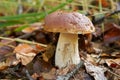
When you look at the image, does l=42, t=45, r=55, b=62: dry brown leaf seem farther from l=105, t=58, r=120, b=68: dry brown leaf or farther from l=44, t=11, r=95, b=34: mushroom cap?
l=105, t=58, r=120, b=68: dry brown leaf

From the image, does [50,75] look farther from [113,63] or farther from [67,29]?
[113,63]

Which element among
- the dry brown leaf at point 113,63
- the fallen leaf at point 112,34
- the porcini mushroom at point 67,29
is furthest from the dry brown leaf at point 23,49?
the fallen leaf at point 112,34

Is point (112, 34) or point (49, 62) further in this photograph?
point (112, 34)

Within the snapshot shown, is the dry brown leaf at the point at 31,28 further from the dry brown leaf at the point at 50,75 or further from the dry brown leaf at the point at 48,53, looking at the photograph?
the dry brown leaf at the point at 50,75

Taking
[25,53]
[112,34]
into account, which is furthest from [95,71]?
[112,34]

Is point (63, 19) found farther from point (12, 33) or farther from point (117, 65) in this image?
point (12, 33)

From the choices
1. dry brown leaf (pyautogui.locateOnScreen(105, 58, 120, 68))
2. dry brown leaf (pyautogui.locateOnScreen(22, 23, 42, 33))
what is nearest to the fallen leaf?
dry brown leaf (pyautogui.locateOnScreen(105, 58, 120, 68))
